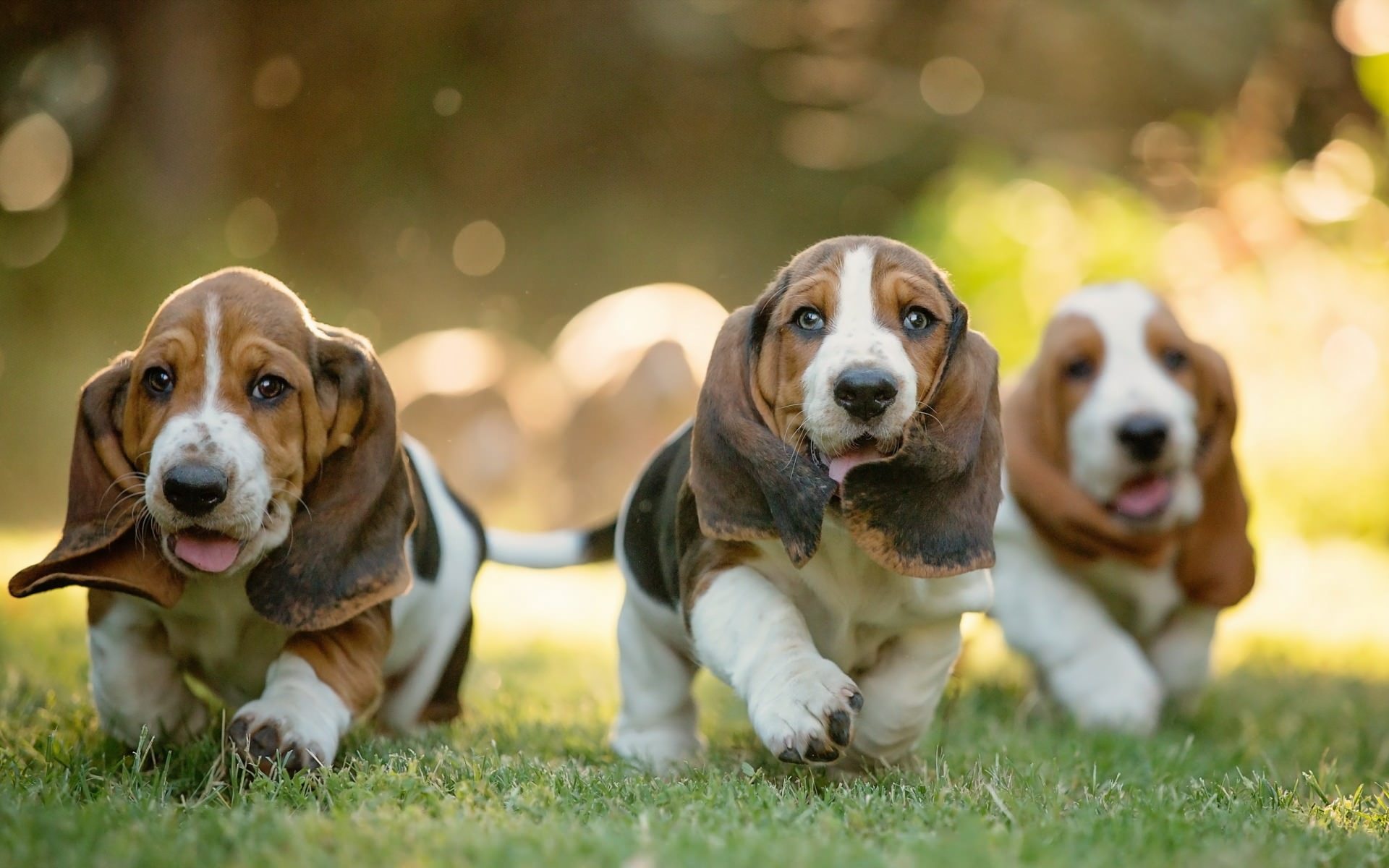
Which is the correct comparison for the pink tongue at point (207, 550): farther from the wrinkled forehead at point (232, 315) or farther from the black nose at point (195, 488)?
the wrinkled forehead at point (232, 315)

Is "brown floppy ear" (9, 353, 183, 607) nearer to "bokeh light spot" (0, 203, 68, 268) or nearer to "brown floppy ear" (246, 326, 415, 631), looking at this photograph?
"brown floppy ear" (246, 326, 415, 631)

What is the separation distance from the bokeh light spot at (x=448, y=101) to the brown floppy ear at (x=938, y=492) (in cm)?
1255

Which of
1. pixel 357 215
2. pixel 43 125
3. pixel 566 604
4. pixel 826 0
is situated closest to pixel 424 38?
pixel 357 215

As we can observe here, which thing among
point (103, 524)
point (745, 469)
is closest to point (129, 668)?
point (103, 524)

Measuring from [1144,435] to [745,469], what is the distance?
2.27 meters

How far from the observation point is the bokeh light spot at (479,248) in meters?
17.1

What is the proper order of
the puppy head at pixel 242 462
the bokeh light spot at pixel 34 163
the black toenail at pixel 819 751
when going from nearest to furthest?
the black toenail at pixel 819 751 → the puppy head at pixel 242 462 → the bokeh light spot at pixel 34 163

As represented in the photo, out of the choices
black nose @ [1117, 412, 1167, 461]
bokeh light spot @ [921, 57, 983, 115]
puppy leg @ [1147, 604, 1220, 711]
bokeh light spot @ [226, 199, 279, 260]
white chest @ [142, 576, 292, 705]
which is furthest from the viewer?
bokeh light spot @ [921, 57, 983, 115]

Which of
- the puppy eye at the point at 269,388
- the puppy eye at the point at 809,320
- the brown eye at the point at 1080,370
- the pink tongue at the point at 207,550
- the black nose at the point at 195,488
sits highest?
the puppy eye at the point at 809,320

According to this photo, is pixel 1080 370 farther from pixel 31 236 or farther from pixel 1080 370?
pixel 31 236

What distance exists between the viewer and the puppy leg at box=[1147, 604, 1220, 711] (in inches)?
227

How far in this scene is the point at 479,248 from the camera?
699 inches

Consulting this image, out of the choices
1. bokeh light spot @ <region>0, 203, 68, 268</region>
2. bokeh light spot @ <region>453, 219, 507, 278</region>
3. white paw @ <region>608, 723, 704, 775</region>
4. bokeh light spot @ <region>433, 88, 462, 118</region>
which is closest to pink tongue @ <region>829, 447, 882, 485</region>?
white paw @ <region>608, 723, 704, 775</region>

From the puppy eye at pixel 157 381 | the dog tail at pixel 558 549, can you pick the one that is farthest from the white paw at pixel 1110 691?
the puppy eye at pixel 157 381
